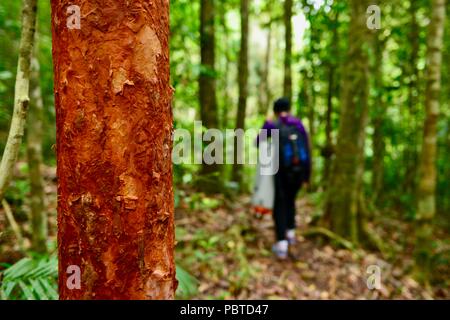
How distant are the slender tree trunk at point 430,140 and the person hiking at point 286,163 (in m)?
1.49

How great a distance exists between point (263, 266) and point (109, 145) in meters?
3.85

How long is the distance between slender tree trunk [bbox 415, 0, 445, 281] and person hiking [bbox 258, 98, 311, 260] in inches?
58.9

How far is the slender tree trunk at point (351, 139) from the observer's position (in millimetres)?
5605

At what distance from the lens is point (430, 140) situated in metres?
4.87

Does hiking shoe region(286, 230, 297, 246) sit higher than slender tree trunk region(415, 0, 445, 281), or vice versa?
slender tree trunk region(415, 0, 445, 281)

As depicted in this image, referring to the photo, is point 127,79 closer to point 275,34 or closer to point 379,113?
point 379,113

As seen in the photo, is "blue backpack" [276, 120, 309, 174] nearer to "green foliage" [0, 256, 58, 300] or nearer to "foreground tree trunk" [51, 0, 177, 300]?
"green foliage" [0, 256, 58, 300]

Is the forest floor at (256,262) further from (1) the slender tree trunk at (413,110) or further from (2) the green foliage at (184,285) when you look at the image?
(1) the slender tree trunk at (413,110)

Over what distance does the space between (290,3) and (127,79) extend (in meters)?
7.19

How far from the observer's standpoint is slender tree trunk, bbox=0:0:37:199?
194cm

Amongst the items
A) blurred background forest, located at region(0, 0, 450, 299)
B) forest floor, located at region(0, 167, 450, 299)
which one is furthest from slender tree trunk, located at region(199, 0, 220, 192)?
forest floor, located at region(0, 167, 450, 299)

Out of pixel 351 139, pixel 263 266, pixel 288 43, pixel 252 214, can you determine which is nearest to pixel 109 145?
pixel 263 266

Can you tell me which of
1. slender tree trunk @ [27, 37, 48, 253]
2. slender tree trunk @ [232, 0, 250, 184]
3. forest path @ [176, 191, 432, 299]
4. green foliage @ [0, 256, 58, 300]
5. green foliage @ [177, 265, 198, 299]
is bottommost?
forest path @ [176, 191, 432, 299]
